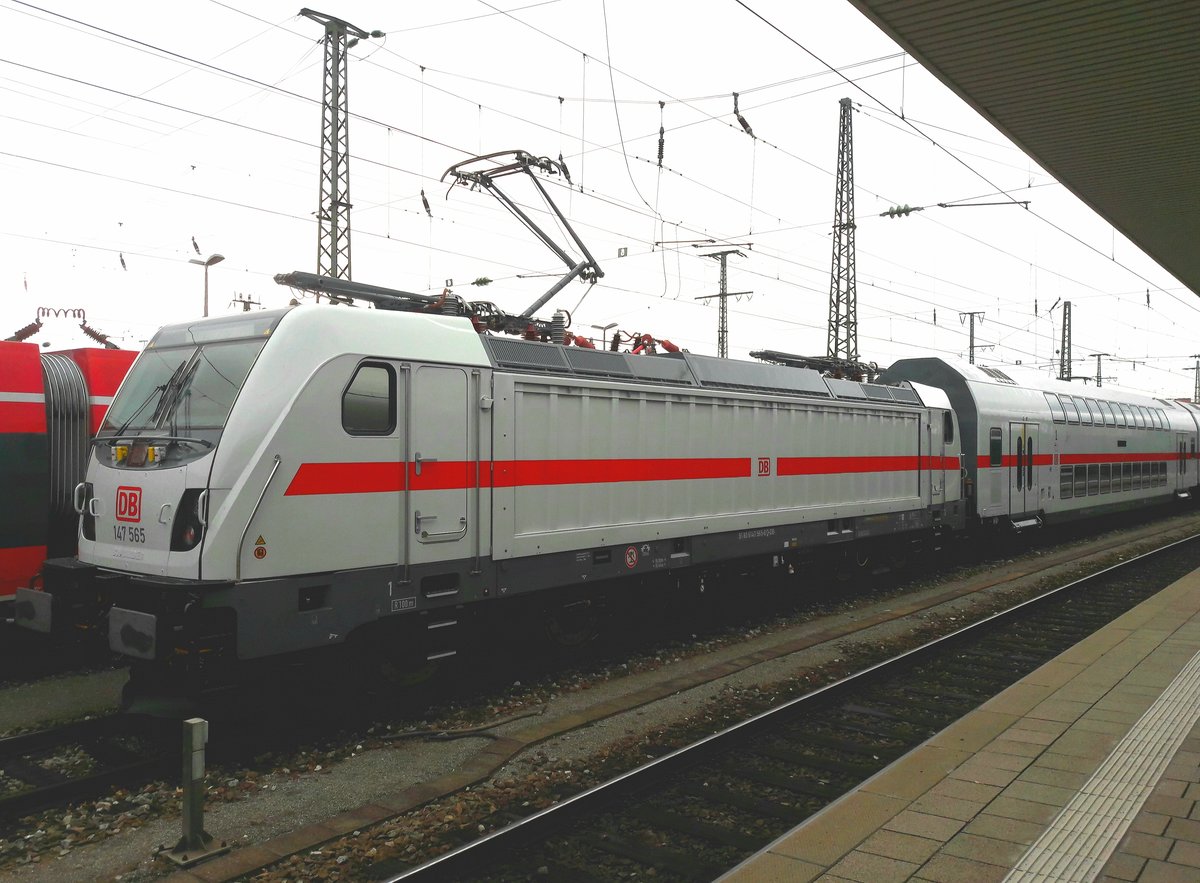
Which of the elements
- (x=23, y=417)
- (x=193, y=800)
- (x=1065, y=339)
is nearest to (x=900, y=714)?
(x=193, y=800)

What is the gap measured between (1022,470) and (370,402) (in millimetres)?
15922

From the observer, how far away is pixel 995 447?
702 inches

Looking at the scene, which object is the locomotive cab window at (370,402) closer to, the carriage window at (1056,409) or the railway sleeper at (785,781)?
the railway sleeper at (785,781)

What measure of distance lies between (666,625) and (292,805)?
637 cm

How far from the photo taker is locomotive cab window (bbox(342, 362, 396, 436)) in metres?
7.03

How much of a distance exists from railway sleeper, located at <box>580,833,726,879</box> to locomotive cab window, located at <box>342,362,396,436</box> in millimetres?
3551

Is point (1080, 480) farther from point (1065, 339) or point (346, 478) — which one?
point (1065, 339)

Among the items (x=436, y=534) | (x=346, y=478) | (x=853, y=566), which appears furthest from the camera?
(x=853, y=566)

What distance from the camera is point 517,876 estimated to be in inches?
192

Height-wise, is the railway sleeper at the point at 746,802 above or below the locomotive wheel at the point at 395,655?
below

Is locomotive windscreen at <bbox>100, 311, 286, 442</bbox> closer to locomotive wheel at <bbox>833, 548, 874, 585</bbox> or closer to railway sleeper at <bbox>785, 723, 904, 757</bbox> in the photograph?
railway sleeper at <bbox>785, 723, 904, 757</bbox>

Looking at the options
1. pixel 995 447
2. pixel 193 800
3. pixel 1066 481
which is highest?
pixel 995 447

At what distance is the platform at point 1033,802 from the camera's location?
14.8 ft

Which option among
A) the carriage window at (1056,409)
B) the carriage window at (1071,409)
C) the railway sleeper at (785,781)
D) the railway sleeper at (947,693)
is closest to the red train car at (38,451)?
the railway sleeper at (785,781)
